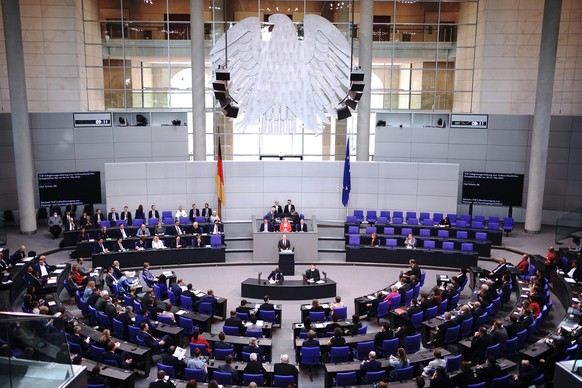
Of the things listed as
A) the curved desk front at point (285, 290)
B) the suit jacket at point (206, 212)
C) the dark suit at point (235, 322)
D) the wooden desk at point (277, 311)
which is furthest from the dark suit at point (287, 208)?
the dark suit at point (235, 322)

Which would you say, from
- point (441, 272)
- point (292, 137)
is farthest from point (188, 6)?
point (441, 272)

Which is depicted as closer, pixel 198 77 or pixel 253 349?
pixel 253 349

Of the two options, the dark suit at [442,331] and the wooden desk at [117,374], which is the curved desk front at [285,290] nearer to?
the dark suit at [442,331]

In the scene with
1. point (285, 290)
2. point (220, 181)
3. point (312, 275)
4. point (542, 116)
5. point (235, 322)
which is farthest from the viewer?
point (542, 116)

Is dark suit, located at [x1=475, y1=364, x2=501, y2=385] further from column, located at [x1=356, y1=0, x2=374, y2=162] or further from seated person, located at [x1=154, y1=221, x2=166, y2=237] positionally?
column, located at [x1=356, y1=0, x2=374, y2=162]

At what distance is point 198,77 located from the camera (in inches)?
870

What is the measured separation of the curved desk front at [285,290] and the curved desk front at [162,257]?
3546 millimetres

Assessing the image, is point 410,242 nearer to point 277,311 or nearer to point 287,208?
point 287,208

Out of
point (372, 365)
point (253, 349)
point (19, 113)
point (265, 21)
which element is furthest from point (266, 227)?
point (19, 113)

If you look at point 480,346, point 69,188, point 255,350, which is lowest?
point 255,350

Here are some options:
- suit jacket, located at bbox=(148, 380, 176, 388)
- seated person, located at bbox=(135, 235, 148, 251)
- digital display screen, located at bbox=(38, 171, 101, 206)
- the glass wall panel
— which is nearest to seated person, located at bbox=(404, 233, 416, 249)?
the glass wall panel

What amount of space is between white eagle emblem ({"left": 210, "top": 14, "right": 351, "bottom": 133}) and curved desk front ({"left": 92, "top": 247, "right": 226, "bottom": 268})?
5.10 meters

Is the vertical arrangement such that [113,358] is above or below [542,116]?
below

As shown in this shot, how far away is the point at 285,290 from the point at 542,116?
12.9 meters
